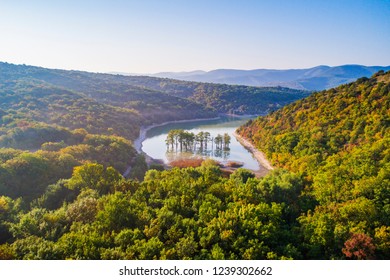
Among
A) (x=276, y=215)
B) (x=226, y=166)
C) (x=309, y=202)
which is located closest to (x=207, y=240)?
(x=276, y=215)

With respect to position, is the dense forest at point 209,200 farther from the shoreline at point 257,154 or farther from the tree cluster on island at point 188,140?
the tree cluster on island at point 188,140

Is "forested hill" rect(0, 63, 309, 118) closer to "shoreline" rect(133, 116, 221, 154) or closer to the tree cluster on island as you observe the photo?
"shoreline" rect(133, 116, 221, 154)

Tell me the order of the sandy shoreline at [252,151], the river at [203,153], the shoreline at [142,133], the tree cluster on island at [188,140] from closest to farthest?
the sandy shoreline at [252,151] → the river at [203,153] → the tree cluster on island at [188,140] → the shoreline at [142,133]

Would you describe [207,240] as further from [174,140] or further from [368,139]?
[174,140]

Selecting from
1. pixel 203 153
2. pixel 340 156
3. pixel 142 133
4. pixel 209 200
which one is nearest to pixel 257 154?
pixel 203 153

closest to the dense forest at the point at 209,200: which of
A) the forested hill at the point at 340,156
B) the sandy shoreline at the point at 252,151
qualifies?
the forested hill at the point at 340,156

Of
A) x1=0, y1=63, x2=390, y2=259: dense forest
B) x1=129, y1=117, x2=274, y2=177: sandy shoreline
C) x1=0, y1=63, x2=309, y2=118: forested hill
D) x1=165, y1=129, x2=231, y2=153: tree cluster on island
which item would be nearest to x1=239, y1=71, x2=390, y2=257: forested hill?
x1=0, y1=63, x2=390, y2=259: dense forest
